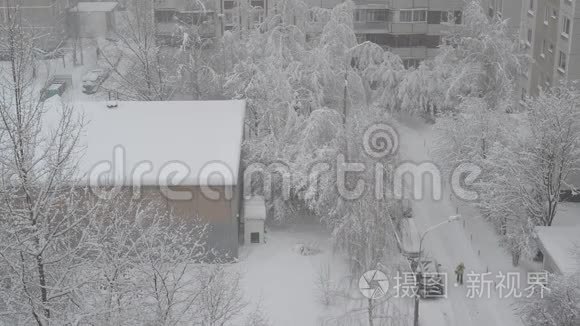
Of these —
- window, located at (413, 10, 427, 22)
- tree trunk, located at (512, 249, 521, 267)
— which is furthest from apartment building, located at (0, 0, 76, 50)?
tree trunk, located at (512, 249, 521, 267)

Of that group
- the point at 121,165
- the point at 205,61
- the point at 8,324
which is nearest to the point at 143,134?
the point at 121,165

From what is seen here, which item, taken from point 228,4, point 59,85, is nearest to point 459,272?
point 228,4

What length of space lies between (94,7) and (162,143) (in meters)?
27.4

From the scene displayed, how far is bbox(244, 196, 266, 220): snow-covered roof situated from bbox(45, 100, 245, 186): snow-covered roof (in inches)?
86.3

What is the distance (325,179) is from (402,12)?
56.7ft

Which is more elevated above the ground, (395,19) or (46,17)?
(395,19)

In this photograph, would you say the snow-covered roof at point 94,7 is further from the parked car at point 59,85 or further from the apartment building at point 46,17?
the parked car at point 59,85

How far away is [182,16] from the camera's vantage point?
41844mm

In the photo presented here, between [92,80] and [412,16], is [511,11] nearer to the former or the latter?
[412,16]

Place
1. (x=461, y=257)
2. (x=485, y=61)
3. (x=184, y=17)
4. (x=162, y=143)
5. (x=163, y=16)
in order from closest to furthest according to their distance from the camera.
Answer: 1. (x=461, y=257)
2. (x=162, y=143)
3. (x=485, y=61)
4. (x=184, y=17)
5. (x=163, y=16)

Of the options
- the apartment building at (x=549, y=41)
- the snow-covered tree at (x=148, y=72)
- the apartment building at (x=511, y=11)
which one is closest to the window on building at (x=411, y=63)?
the apartment building at (x=511, y=11)

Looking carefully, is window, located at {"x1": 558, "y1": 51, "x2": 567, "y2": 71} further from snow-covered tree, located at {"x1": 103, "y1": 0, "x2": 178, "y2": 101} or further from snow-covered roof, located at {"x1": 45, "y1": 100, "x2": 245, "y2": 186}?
snow-covered tree, located at {"x1": 103, "y1": 0, "x2": 178, "y2": 101}

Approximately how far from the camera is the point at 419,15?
140 feet

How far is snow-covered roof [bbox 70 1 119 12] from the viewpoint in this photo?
51938 mm
